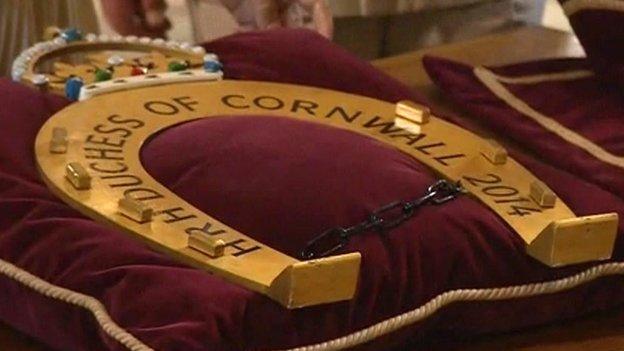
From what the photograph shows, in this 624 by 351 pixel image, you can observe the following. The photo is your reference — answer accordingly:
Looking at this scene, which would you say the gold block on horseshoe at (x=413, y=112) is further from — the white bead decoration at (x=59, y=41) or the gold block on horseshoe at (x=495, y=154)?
the white bead decoration at (x=59, y=41)

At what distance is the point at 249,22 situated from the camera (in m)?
1.20

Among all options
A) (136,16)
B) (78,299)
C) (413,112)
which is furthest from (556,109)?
(78,299)

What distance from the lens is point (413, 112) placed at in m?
0.88

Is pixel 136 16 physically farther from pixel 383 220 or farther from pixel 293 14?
→ pixel 383 220

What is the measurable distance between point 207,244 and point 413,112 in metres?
0.26

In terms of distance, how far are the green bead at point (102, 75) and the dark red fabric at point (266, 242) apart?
0.05 meters

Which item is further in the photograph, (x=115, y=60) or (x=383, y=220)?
(x=115, y=60)

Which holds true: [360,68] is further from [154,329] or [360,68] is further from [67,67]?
[154,329]

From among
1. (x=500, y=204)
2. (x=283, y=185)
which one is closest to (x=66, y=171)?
(x=283, y=185)

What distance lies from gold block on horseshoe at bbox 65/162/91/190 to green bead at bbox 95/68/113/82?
17cm

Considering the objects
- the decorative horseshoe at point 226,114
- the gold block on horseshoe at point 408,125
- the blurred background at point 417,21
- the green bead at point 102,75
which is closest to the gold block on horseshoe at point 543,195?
the decorative horseshoe at point 226,114

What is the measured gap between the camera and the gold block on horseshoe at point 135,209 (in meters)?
0.71

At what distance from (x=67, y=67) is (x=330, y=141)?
0.25m

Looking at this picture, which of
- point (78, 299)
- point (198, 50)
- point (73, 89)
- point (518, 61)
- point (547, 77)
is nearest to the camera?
point (78, 299)
